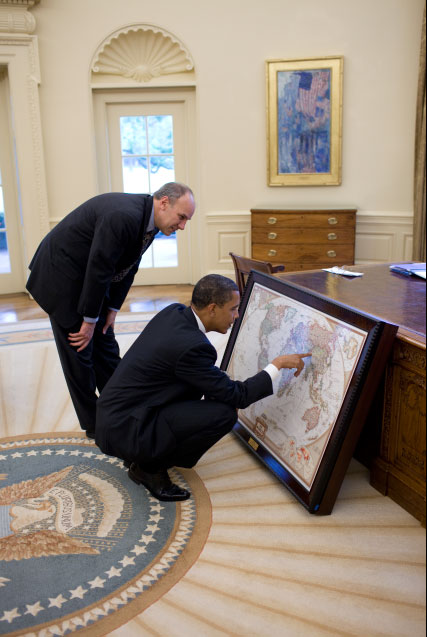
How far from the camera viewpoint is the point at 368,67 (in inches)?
263

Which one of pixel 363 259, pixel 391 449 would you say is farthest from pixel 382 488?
pixel 363 259

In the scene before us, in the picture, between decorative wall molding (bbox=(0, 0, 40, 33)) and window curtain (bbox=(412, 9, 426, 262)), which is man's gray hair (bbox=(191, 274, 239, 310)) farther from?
decorative wall molding (bbox=(0, 0, 40, 33))

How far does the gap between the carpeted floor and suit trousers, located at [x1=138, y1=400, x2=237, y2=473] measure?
0.25 meters

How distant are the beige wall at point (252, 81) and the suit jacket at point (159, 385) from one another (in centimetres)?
467

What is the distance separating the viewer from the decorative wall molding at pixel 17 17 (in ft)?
20.8

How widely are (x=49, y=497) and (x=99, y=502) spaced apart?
0.24m

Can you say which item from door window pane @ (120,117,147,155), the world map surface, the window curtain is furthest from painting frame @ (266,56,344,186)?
the world map surface

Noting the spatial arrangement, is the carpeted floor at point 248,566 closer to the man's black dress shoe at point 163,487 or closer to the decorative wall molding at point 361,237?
the man's black dress shoe at point 163,487

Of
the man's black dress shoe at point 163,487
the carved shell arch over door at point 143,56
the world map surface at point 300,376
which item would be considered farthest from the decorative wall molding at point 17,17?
the man's black dress shoe at point 163,487

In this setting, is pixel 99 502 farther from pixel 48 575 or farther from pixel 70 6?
pixel 70 6

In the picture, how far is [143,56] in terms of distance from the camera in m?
6.97

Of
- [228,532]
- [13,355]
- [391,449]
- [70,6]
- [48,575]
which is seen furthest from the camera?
[70,6]

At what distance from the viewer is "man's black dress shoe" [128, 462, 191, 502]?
9.12ft

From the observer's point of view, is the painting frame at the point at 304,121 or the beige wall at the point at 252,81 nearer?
the beige wall at the point at 252,81
